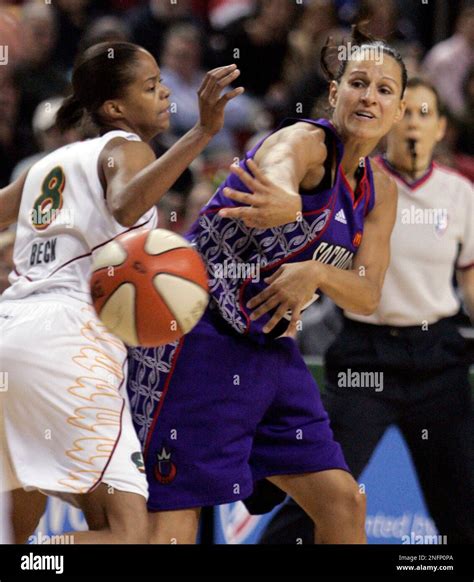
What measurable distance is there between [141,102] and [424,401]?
6.35 ft

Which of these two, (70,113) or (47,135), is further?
(47,135)

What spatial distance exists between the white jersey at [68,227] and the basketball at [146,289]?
0.13m

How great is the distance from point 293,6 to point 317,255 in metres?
4.69

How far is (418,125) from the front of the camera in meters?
5.04

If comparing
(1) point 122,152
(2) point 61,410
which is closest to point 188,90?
(1) point 122,152

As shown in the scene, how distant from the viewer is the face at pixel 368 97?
152 inches

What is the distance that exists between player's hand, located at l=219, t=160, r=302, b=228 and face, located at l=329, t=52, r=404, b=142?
0.78 metres

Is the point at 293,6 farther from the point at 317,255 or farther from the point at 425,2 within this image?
the point at 317,255

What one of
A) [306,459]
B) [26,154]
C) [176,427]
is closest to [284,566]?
[306,459]

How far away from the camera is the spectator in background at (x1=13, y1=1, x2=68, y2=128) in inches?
289

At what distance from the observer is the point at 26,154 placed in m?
7.01

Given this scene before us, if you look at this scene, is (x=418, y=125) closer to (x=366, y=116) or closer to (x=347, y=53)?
(x=347, y=53)

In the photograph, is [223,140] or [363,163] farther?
[223,140]

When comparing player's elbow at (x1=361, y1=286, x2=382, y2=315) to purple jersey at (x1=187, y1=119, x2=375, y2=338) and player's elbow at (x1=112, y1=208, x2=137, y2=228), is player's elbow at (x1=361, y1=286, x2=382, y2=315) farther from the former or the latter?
player's elbow at (x1=112, y1=208, x2=137, y2=228)
